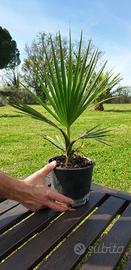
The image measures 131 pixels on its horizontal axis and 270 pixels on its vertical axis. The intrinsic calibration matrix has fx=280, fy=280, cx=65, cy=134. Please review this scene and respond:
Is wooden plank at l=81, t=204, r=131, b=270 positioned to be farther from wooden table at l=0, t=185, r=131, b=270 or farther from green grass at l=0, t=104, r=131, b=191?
green grass at l=0, t=104, r=131, b=191

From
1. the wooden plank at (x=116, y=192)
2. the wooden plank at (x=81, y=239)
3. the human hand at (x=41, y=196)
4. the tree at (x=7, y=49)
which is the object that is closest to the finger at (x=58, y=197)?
the human hand at (x=41, y=196)

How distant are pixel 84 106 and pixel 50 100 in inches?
6.7

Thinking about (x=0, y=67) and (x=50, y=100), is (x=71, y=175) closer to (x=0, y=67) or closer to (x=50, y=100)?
(x=50, y=100)

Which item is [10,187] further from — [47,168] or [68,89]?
[68,89]

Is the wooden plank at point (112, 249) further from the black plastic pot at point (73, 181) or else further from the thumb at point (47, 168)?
the thumb at point (47, 168)

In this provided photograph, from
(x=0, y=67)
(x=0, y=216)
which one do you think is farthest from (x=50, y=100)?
(x=0, y=67)

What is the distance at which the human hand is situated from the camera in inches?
48.7

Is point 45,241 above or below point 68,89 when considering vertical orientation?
below

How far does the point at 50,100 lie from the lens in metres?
1.35

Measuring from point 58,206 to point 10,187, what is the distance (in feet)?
0.88

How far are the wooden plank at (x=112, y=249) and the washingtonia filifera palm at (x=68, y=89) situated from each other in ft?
1.38

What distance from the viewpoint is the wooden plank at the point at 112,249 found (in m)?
0.97

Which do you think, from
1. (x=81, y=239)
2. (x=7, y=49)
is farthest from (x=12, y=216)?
(x=7, y=49)

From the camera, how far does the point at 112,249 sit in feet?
3.47
